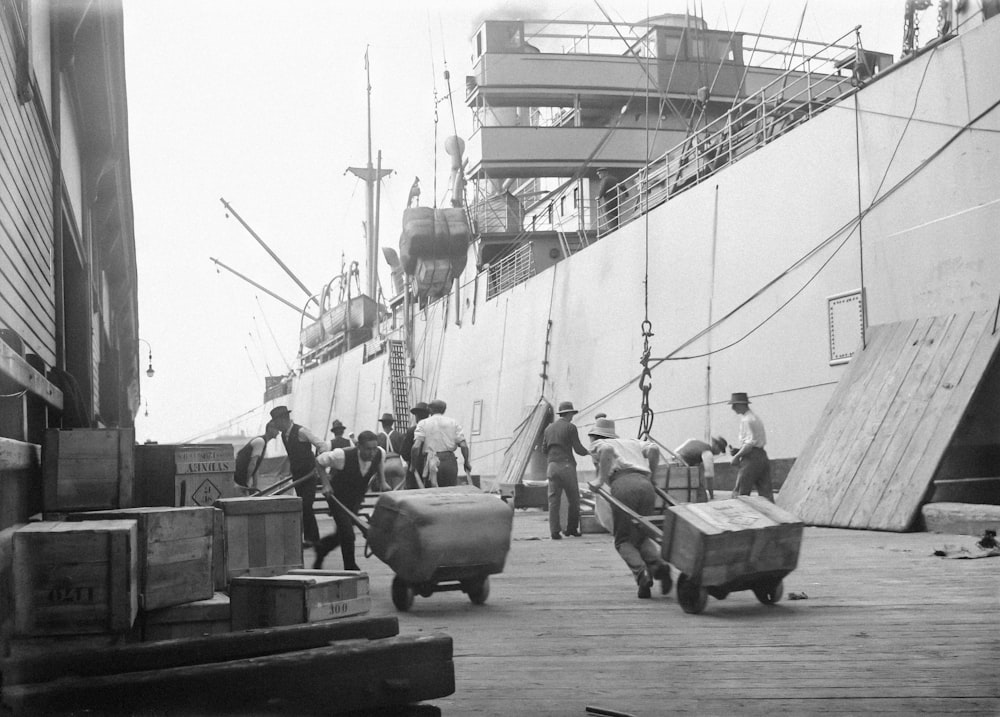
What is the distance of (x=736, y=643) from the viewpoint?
16.5 ft

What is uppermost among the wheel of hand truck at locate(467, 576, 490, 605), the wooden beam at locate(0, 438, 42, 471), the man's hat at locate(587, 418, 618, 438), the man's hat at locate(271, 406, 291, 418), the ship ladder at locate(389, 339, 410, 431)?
the ship ladder at locate(389, 339, 410, 431)

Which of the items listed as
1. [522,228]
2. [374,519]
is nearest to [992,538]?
[374,519]

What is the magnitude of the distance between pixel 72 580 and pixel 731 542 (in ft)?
11.6

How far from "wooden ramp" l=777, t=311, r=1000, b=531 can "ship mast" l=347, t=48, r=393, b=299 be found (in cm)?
3400

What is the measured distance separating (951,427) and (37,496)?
8228 mm

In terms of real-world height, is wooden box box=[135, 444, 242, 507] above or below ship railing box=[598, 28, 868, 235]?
below

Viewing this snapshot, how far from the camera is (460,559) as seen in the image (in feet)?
21.0

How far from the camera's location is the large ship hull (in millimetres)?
11930

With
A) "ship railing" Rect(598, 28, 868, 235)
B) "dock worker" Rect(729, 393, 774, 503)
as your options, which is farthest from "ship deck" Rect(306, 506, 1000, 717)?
"ship railing" Rect(598, 28, 868, 235)

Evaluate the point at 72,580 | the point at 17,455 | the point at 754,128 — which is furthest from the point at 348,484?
the point at 754,128

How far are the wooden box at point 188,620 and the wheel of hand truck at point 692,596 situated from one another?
260cm

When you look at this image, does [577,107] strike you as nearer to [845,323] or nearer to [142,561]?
[845,323]

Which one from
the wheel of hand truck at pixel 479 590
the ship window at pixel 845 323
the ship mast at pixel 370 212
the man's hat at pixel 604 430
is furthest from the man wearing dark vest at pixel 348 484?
the ship mast at pixel 370 212

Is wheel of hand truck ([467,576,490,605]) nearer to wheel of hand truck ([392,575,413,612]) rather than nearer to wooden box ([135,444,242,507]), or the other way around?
wheel of hand truck ([392,575,413,612])
